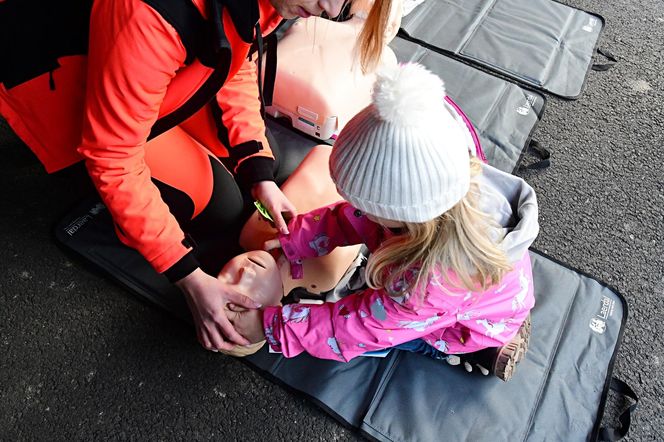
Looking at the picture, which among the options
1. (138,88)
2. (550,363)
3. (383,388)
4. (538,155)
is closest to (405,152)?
(138,88)

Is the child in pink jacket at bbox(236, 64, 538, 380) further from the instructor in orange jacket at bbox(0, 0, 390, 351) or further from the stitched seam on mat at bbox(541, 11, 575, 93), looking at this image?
the stitched seam on mat at bbox(541, 11, 575, 93)

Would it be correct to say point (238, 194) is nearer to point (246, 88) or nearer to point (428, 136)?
point (246, 88)

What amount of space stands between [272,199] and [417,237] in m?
0.43

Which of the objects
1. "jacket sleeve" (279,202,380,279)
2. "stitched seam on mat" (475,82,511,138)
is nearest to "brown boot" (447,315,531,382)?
"jacket sleeve" (279,202,380,279)

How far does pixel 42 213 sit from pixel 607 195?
1555 millimetres

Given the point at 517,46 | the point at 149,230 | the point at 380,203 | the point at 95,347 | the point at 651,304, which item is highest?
the point at 380,203

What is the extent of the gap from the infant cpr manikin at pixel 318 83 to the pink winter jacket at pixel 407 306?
43 centimetres

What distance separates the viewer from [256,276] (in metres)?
1.03

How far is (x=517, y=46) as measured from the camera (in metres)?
1.83

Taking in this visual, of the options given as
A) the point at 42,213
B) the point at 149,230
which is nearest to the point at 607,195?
the point at 149,230

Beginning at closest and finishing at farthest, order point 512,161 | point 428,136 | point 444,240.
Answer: point 428,136 → point 444,240 → point 512,161

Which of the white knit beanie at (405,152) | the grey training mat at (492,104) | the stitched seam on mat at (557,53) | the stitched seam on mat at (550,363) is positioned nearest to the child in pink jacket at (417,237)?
the white knit beanie at (405,152)

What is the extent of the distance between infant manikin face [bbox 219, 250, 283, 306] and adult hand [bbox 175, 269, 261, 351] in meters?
0.03

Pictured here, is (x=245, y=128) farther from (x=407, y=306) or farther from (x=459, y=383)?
(x=459, y=383)
